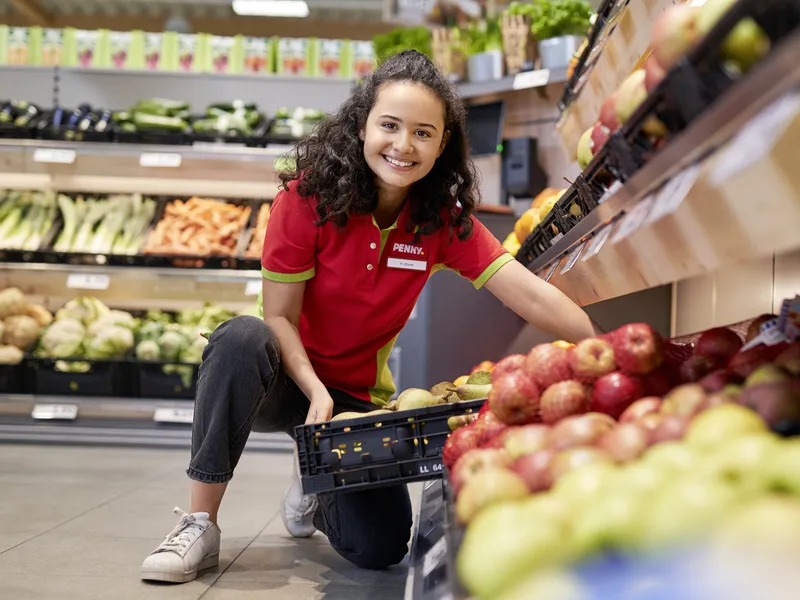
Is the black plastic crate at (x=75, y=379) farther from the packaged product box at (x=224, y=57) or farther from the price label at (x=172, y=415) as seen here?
the packaged product box at (x=224, y=57)

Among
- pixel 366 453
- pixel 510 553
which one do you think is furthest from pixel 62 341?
pixel 510 553

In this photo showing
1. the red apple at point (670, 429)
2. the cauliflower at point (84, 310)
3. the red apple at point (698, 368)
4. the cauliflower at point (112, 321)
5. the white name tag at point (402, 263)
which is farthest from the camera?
the cauliflower at point (84, 310)

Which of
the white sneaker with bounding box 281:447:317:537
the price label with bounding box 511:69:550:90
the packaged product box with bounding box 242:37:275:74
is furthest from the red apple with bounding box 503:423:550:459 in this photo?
the packaged product box with bounding box 242:37:275:74

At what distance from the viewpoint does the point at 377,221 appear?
7.34ft

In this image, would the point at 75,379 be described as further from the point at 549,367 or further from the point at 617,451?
the point at 617,451

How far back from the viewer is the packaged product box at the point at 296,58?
5613 mm

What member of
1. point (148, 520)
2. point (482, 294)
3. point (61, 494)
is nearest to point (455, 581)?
point (148, 520)

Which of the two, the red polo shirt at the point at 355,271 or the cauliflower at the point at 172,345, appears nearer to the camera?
the red polo shirt at the point at 355,271

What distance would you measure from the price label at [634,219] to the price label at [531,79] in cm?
281

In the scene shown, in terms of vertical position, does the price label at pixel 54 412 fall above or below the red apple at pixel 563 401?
below

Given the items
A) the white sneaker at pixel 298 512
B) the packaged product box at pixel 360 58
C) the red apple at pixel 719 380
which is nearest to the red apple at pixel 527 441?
the red apple at pixel 719 380

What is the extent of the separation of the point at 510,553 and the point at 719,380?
0.44 metres

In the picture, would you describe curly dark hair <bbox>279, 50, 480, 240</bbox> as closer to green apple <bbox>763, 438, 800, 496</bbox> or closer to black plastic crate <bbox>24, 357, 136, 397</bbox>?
green apple <bbox>763, 438, 800, 496</bbox>

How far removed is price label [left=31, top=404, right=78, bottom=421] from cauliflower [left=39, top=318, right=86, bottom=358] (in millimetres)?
292
